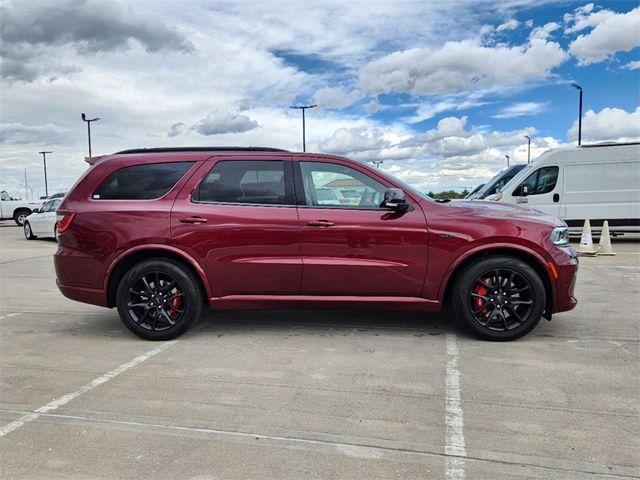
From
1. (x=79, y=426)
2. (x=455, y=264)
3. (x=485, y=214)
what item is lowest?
(x=79, y=426)

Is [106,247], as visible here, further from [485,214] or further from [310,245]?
[485,214]

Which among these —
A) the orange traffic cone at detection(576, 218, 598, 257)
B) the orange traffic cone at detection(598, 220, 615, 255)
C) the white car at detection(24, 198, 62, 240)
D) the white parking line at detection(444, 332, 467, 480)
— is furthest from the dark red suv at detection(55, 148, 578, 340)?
the white car at detection(24, 198, 62, 240)

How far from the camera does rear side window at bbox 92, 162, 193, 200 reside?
495cm

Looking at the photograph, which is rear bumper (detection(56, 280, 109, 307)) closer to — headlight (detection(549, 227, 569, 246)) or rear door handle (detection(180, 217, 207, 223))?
rear door handle (detection(180, 217, 207, 223))

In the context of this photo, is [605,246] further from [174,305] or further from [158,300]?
[158,300]

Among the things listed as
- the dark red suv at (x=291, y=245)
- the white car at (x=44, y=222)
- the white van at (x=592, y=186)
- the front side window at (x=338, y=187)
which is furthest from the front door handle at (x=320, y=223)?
the white car at (x=44, y=222)

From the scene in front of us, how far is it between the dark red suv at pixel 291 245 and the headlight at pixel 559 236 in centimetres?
1

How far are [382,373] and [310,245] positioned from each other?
52.3 inches

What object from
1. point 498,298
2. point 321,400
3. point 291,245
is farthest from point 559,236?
point 321,400

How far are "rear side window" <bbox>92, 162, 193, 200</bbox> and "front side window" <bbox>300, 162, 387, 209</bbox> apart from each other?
1154 millimetres

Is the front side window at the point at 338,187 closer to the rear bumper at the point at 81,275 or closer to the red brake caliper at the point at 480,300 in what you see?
the red brake caliper at the point at 480,300

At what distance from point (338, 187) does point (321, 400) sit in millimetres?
2064

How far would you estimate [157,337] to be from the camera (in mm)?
4926

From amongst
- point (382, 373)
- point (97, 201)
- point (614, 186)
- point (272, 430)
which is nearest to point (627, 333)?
point (382, 373)
